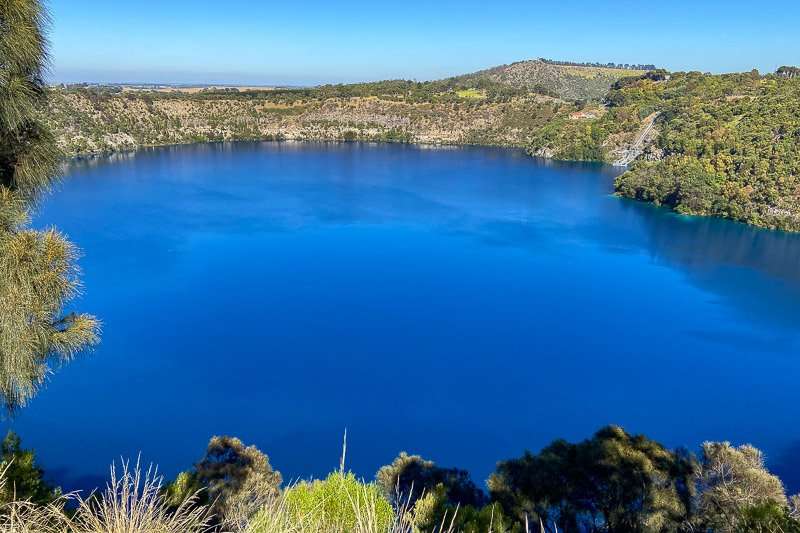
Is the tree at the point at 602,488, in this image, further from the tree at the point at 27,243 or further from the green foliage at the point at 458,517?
the tree at the point at 27,243

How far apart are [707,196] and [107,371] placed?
48227 mm

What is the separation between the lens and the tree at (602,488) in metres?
9.69

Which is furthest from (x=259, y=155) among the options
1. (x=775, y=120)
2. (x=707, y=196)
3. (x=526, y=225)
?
(x=775, y=120)

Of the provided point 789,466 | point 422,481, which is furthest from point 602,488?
point 789,466

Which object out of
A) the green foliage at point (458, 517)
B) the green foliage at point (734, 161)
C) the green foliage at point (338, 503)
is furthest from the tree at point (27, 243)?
the green foliage at point (734, 161)

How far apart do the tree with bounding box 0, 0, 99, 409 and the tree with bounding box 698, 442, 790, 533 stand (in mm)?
9847

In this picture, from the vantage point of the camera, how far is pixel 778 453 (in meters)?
18.1

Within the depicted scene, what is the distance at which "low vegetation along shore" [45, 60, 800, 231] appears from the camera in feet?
160

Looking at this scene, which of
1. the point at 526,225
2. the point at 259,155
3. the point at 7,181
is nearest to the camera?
the point at 7,181

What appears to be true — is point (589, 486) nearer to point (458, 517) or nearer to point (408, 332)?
point (458, 517)

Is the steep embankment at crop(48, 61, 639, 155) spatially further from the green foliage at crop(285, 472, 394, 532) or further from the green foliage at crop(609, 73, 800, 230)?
the green foliage at crop(285, 472, 394, 532)

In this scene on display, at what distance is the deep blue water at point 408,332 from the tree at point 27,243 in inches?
100

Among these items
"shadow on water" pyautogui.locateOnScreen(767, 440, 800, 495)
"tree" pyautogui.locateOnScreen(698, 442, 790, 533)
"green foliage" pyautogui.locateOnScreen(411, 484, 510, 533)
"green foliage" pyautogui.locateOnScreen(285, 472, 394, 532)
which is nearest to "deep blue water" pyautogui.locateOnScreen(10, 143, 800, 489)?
"shadow on water" pyautogui.locateOnScreen(767, 440, 800, 495)

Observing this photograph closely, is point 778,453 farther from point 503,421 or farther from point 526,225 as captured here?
point 526,225
